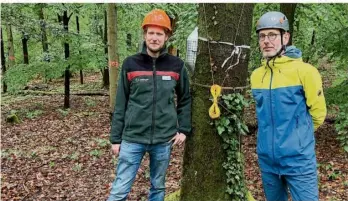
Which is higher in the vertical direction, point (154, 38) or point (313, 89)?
point (154, 38)

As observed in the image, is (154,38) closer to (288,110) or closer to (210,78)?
(210,78)

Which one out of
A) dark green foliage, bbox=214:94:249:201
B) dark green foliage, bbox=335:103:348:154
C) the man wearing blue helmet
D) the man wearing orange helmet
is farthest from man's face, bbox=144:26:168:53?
dark green foliage, bbox=335:103:348:154

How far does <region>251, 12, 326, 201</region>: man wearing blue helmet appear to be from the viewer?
315cm

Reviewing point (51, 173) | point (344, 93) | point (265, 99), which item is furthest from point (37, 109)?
point (265, 99)

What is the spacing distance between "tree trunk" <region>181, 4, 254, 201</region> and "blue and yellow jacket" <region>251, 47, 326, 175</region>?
56 cm

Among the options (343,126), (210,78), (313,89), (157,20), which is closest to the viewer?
(313,89)

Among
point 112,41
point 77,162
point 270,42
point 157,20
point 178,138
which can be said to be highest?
point 112,41

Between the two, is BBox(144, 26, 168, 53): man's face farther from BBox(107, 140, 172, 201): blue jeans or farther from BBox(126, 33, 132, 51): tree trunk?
BBox(126, 33, 132, 51): tree trunk

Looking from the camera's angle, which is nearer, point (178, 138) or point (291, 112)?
point (291, 112)

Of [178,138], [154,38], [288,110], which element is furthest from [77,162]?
[288,110]

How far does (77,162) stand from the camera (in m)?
7.52

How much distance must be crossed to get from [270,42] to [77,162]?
5.44 meters

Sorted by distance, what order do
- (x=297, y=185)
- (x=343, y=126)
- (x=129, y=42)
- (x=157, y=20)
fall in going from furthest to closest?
1. (x=129, y=42)
2. (x=343, y=126)
3. (x=157, y=20)
4. (x=297, y=185)

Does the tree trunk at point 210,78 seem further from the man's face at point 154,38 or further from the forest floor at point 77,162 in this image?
the forest floor at point 77,162
